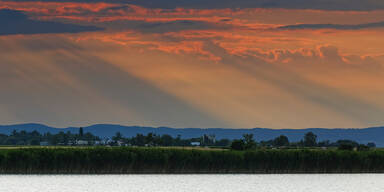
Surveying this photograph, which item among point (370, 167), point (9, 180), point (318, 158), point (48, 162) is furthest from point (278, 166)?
point (9, 180)

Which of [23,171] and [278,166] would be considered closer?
[23,171]

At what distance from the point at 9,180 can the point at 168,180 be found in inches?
536

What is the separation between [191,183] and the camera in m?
61.4

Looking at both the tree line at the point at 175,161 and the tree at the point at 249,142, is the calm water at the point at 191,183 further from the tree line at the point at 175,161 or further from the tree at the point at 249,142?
the tree at the point at 249,142

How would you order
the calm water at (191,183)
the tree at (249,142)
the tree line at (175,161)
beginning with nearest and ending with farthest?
the calm water at (191,183) < the tree line at (175,161) < the tree at (249,142)

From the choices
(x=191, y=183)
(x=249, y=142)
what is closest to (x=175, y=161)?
(x=191, y=183)

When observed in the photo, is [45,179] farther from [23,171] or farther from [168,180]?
[168,180]

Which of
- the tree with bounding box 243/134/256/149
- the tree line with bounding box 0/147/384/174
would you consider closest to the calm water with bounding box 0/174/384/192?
the tree line with bounding box 0/147/384/174

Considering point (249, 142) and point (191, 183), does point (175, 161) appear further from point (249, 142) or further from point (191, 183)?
point (249, 142)

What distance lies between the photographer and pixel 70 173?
2667 inches

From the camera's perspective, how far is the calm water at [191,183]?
55.4 meters

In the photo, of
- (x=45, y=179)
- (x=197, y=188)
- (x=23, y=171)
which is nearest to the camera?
(x=197, y=188)

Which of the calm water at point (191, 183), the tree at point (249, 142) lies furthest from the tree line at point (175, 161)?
the tree at point (249, 142)

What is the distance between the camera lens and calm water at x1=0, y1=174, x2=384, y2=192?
55.4 metres
